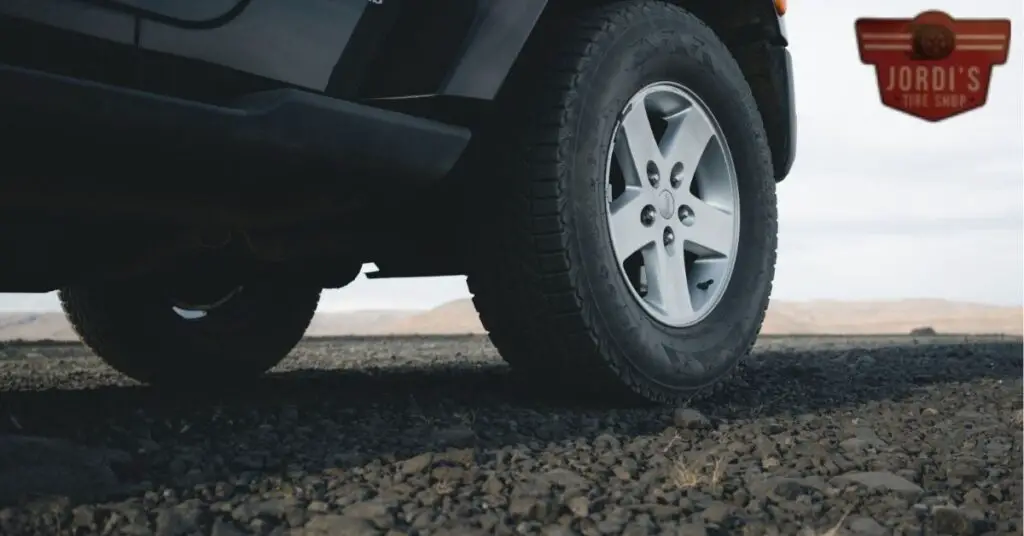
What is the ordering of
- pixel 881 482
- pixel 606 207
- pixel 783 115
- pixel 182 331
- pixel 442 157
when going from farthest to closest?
pixel 182 331, pixel 783 115, pixel 606 207, pixel 442 157, pixel 881 482

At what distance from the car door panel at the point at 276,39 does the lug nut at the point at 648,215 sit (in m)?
0.93

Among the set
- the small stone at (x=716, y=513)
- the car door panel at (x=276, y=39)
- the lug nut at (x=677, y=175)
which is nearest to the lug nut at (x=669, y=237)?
the lug nut at (x=677, y=175)

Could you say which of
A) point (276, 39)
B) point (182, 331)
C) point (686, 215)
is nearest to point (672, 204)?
point (686, 215)

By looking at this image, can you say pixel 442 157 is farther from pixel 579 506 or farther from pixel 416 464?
pixel 579 506

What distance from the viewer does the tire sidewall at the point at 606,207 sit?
2480 mm

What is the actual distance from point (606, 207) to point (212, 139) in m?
0.98

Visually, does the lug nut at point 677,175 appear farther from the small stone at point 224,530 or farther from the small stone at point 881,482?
the small stone at point 224,530

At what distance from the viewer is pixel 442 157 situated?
228 cm

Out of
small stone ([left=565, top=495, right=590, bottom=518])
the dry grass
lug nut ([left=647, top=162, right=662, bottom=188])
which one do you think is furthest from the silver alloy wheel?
small stone ([left=565, top=495, right=590, bottom=518])

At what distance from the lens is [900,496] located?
5.90 feet

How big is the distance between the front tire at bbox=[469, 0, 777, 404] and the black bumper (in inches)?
9.0

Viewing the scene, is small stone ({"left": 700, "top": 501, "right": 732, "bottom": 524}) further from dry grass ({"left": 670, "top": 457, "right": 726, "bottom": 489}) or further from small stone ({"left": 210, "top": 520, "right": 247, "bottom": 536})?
small stone ({"left": 210, "top": 520, "right": 247, "bottom": 536})

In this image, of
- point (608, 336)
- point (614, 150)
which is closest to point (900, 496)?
point (608, 336)

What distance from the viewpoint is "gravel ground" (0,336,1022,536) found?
161 centimetres
